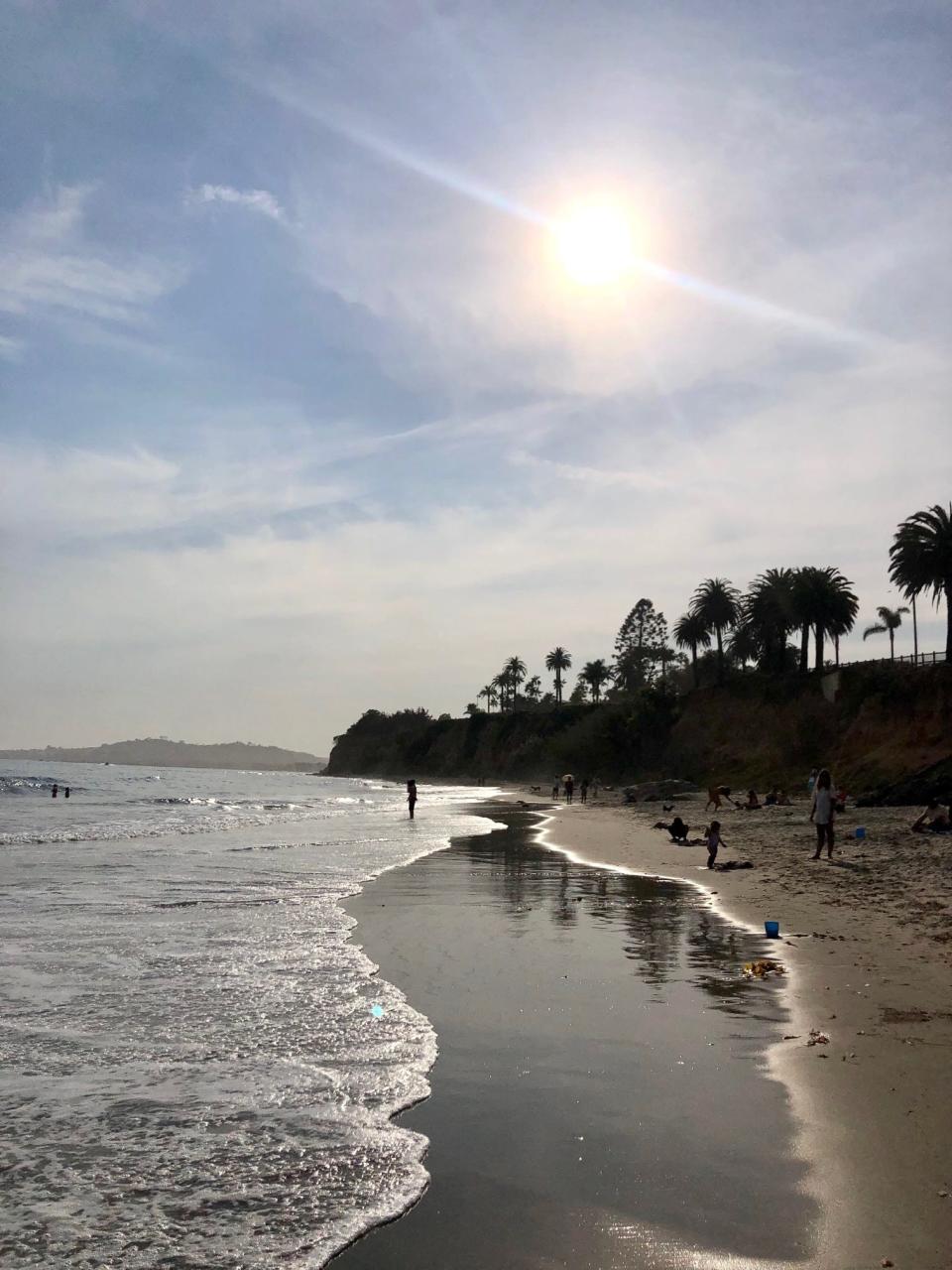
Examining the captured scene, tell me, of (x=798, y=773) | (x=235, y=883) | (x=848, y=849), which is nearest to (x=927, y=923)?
(x=848, y=849)

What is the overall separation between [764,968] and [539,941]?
2.91 meters

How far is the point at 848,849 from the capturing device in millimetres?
20672

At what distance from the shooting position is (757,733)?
6944 centimetres

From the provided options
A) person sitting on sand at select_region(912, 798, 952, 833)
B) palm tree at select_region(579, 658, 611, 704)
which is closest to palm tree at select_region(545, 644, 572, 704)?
palm tree at select_region(579, 658, 611, 704)

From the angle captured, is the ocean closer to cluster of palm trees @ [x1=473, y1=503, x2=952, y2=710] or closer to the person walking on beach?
the person walking on beach

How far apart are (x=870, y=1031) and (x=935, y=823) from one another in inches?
648

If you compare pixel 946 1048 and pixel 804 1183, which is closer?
pixel 804 1183

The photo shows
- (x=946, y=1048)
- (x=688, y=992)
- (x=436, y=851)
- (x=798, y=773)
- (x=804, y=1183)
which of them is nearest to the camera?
(x=804, y=1183)

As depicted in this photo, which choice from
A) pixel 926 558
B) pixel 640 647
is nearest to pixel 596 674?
pixel 640 647

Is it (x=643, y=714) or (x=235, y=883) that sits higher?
(x=643, y=714)

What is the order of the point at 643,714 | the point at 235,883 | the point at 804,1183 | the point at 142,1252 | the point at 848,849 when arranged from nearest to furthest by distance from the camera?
the point at 142,1252 < the point at 804,1183 < the point at 235,883 < the point at 848,849 < the point at 643,714

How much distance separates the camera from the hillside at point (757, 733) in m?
53.2

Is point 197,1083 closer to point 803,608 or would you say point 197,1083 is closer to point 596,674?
point 803,608

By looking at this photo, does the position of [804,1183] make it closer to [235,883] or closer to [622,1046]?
[622,1046]
